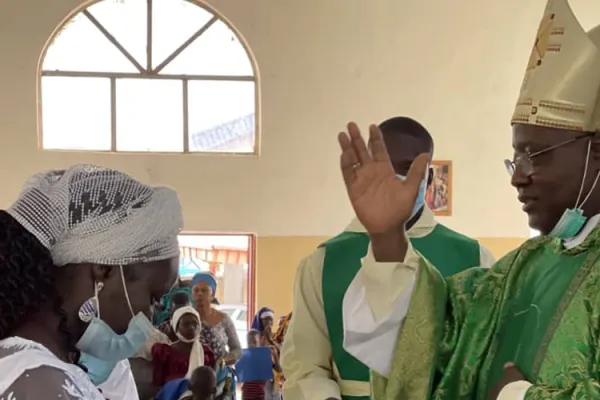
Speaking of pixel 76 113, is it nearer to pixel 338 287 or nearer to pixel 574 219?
pixel 338 287

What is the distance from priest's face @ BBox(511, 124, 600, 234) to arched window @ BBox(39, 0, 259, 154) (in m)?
6.61

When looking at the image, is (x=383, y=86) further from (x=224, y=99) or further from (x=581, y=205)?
(x=581, y=205)

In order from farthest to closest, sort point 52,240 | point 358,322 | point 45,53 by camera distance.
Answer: point 45,53 → point 358,322 → point 52,240

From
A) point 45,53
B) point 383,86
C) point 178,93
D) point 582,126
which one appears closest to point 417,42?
point 383,86

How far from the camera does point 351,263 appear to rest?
2.76 metres

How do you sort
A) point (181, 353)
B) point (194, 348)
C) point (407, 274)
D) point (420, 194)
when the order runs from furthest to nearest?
point (194, 348) → point (181, 353) → point (420, 194) → point (407, 274)

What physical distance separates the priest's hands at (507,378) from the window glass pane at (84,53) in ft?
22.7

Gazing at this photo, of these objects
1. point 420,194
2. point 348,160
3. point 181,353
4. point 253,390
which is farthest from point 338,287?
point 253,390

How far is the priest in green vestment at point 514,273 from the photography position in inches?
62.2

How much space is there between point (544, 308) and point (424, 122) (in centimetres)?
669

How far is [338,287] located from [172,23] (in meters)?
5.85

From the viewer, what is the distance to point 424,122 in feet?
26.8

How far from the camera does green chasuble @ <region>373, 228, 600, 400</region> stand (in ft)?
5.15

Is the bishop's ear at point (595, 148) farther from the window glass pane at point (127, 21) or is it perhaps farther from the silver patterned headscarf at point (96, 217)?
the window glass pane at point (127, 21)
